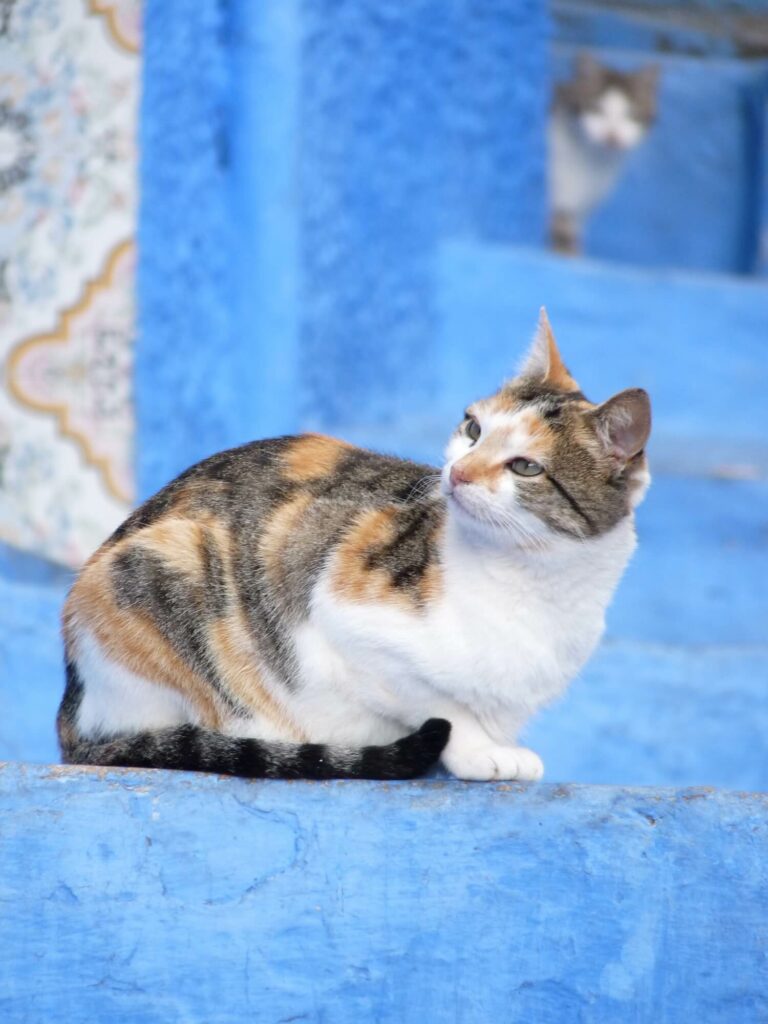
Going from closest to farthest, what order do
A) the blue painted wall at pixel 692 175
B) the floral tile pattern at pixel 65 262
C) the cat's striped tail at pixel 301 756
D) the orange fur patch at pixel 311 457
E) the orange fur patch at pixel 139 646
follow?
the cat's striped tail at pixel 301 756, the orange fur patch at pixel 139 646, the orange fur patch at pixel 311 457, the floral tile pattern at pixel 65 262, the blue painted wall at pixel 692 175

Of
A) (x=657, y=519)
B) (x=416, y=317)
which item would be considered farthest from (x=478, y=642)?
(x=416, y=317)

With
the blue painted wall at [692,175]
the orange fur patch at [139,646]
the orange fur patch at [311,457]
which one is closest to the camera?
the orange fur patch at [139,646]

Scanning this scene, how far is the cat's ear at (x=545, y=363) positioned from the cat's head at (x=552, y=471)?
0.19 meters

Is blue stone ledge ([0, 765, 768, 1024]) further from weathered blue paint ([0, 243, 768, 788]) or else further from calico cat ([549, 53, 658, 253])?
calico cat ([549, 53, 658, 253])

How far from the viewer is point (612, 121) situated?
711 centimetres

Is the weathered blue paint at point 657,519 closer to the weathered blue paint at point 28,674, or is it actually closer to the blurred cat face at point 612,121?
the weathered blue paint at point 28,674

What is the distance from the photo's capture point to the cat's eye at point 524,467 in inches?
84.1

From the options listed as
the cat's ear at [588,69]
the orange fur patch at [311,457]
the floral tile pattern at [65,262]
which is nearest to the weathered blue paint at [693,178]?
the cat's ear at [588,69]

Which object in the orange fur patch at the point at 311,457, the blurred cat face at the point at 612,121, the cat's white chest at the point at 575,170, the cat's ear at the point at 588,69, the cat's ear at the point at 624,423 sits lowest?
the orange fur patch at the point at 311,457

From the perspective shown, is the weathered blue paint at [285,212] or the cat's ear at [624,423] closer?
the cat's ear at [624,423]

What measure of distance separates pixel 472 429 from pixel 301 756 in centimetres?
63

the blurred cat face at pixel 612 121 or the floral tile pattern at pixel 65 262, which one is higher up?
the blurred cat face at pixel 612 121

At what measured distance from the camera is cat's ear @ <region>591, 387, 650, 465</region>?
209cm

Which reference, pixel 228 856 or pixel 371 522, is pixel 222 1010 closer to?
pixel 228 856
